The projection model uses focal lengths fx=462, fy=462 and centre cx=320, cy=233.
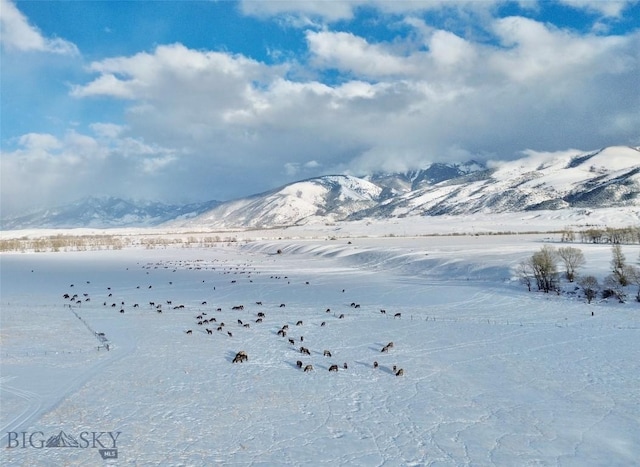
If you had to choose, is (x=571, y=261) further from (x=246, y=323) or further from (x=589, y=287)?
(x=246, y=323)

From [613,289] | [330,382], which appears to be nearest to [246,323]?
[330,382]

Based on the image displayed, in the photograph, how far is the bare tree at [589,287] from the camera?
3486 cm

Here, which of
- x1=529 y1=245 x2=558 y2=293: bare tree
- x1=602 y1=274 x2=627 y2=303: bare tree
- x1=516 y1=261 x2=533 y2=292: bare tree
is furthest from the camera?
x1=516 y1=261 x2=533 y2=292: bare tree

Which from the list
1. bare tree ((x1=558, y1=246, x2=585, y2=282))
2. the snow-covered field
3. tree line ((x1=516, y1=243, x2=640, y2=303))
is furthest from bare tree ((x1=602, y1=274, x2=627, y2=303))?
bare tree ((x1=558, y1=246, x2=585, y2=282))

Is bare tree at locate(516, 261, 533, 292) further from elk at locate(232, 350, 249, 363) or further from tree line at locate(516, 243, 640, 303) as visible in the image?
elk at locate(232, 350, 249, 363)

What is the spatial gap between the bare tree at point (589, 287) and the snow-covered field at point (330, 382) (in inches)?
38.3

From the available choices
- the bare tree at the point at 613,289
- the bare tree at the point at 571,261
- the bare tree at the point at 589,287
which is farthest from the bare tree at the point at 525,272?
the bare tree at the point at 613,289

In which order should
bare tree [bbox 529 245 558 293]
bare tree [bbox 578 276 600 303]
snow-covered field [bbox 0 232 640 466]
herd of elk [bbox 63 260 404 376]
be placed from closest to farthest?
1. snow-covered field [bbox 0 232 640 466]
2. herd of elk [bbox 63 260 404 376]
3. bare tree [bbox 578 276 600 303]
4. bare tree [bbox 529 245 558 293]

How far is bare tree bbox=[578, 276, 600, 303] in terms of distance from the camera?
3486cm

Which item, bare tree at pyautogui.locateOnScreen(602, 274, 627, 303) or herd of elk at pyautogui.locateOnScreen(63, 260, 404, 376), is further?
bare tree at pyautogui.locateOnScreen(602, 274, 627, 303)

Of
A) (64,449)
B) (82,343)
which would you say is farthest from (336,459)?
(82,343)

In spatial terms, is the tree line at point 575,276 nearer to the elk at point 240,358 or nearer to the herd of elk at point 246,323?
the herd of elk at point 246,323

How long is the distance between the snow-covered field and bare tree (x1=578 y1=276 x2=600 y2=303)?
0.97m

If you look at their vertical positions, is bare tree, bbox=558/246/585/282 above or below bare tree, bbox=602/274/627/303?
above
